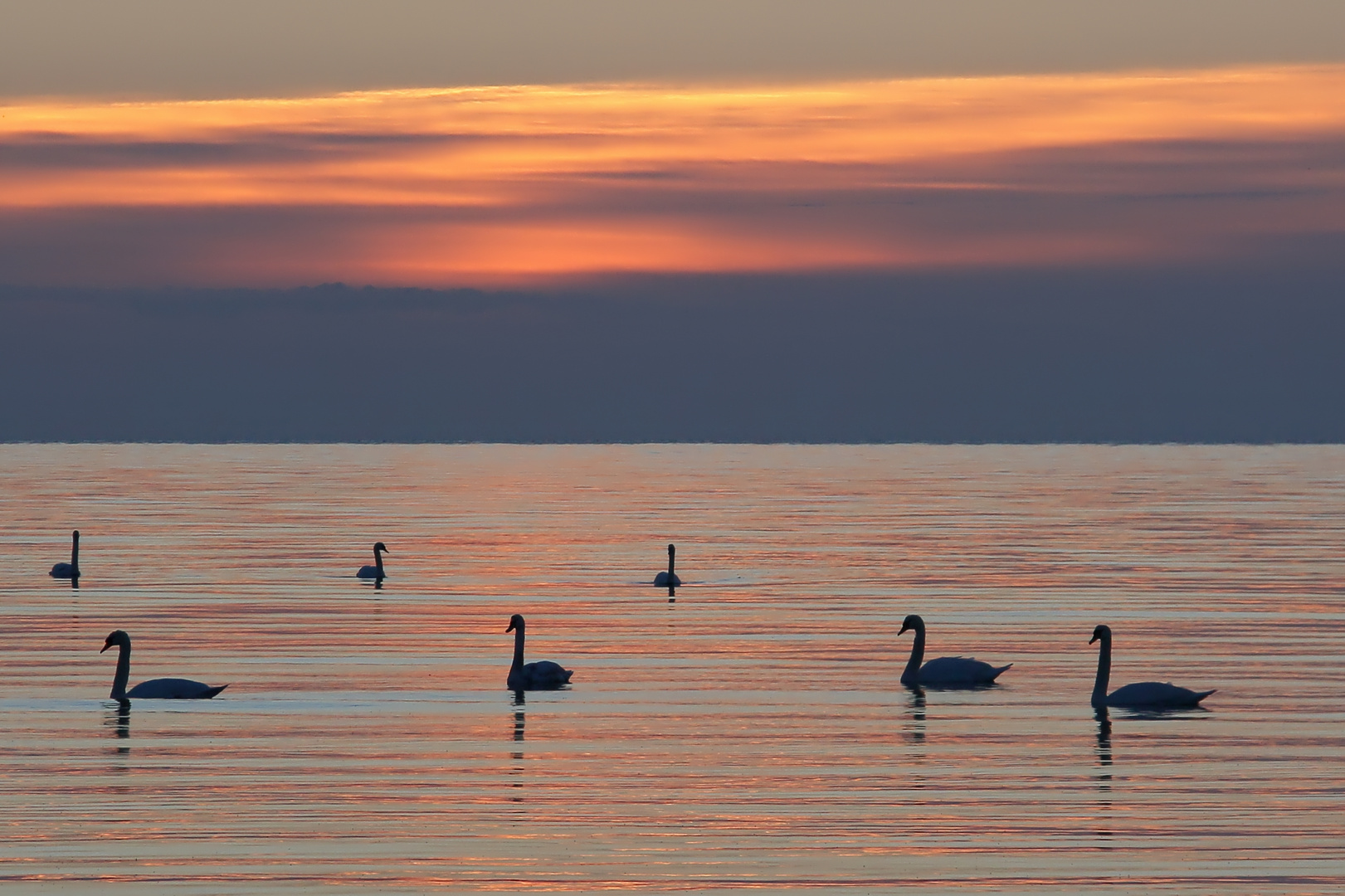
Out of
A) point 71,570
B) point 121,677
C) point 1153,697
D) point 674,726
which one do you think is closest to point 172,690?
point 121,677

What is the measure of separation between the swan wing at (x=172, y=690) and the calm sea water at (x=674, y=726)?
337mm

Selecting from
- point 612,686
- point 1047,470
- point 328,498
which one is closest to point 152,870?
point 612,686

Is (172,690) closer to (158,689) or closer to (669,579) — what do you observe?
(158,689)

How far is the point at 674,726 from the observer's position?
24.5 meters

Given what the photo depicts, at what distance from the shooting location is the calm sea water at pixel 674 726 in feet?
55.6

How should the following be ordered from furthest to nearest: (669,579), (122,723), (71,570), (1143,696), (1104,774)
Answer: (71,570) < (669,579) < (1143,696) < (122,723) < (1104,774)

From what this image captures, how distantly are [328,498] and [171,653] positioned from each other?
7401 centimetres

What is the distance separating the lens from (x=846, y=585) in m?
45.9

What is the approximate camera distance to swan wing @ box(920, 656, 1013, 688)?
93.6ft

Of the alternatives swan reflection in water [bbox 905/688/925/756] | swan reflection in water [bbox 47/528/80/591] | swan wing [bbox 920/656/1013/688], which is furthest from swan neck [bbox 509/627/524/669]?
swan reflection in water [bbox 47/528/80/591]

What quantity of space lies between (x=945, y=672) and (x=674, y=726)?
18.2 ft

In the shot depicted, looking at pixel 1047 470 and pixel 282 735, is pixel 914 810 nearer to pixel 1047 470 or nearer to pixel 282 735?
pixel 282 735

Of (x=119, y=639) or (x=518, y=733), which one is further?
(x=119, y=639)

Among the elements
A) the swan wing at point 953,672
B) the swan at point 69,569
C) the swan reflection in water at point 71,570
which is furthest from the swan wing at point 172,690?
the swan at point 69,569
